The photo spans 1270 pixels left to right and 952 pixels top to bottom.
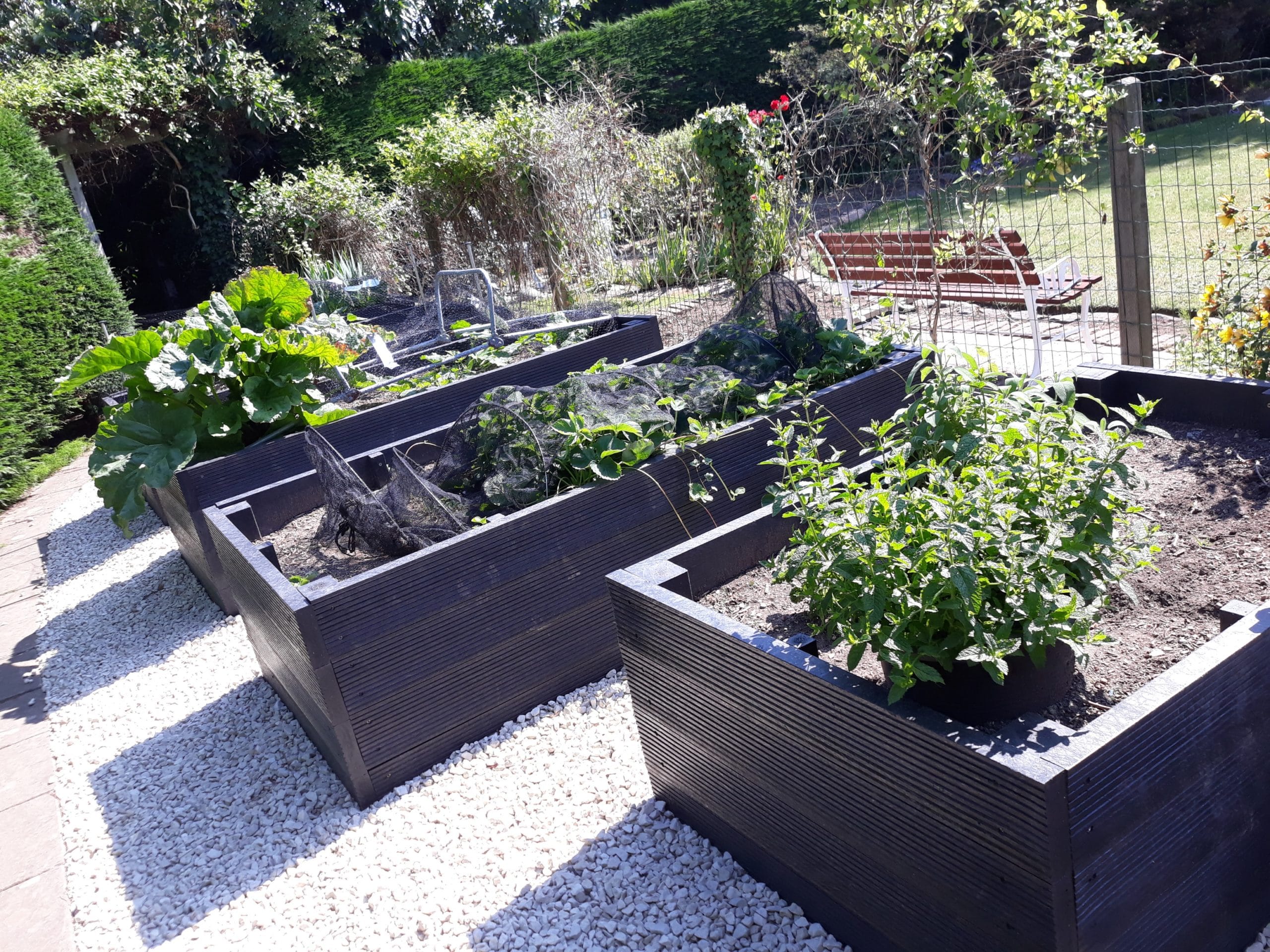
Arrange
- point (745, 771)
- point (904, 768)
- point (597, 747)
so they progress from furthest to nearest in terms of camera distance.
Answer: point (597, 747)
point (745, 771)
point (904, 768)

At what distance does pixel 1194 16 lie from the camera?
46.3 feet

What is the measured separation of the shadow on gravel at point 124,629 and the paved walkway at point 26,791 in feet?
0.35

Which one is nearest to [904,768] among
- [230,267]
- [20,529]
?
[20,529]

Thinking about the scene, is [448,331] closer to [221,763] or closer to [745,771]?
[221,763]

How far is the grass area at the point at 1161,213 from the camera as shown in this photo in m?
5.86

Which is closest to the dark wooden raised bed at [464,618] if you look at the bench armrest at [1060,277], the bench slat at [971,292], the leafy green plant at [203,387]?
the leafy green plant at [203,387]

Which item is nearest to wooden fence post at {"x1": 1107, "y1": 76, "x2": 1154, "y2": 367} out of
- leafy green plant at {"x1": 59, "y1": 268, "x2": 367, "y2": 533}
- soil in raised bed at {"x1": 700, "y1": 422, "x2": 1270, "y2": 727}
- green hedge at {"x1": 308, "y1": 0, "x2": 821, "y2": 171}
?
soil in raised bed at {"x1": 700, "y1": 422, "x2": 1270, "y2": 727}

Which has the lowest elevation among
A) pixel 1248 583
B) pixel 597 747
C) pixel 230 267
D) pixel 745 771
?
pixel 597 747

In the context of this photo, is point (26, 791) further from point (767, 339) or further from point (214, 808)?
point (767, 339)

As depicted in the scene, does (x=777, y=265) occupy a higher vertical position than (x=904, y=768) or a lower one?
higher

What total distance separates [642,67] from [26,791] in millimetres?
14170

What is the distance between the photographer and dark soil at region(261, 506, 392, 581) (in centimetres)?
318

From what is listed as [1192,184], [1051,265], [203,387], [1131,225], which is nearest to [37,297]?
[203,387]

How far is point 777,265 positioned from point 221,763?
15.1 ft
